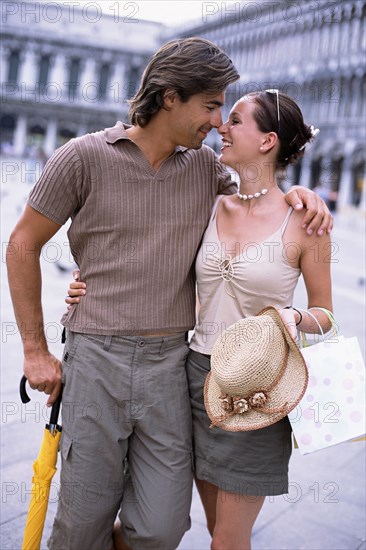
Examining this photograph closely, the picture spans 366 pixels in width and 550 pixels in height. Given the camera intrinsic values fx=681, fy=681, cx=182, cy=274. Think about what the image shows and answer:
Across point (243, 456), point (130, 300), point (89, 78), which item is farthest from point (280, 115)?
point (89, 78)

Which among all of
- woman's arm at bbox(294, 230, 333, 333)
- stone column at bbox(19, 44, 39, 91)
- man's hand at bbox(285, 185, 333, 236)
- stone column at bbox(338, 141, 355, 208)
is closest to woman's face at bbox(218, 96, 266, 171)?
man's hand at bbox(285, 185, 333, 236)

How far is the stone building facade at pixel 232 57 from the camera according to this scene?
40.3 meters

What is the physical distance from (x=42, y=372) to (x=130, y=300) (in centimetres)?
42

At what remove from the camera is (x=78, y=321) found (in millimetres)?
2414

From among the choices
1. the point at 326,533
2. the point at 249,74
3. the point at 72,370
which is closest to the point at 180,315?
the point at 72,370

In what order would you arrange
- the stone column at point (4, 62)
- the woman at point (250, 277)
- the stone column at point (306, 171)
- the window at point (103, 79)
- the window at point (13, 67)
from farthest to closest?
1. the window at point (103, 79)
2. the window at point (13, 67)
3. the stone column at point (4, 62)
4. the stone column at point (306, 171)
5. the woman at point (250, 277)

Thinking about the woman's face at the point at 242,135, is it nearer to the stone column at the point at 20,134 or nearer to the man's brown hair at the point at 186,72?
the man's brown hair at the point at 186,72

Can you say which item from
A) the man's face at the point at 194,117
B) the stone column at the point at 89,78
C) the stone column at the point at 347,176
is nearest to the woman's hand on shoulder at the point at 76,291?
the man's face at the point at 194,117

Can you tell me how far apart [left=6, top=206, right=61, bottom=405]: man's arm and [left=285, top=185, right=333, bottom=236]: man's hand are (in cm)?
85

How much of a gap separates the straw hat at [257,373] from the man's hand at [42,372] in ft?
2.00

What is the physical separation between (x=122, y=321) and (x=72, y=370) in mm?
256

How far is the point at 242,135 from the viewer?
8.05 feet

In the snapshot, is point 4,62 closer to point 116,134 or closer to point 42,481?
point 116,134

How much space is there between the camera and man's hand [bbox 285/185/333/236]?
2340 mm
